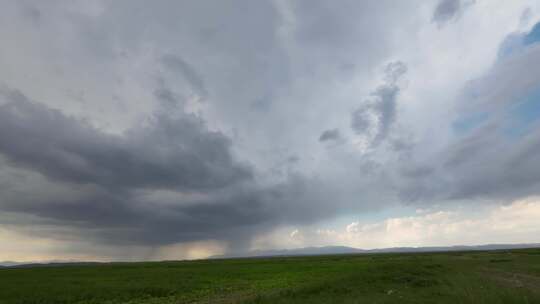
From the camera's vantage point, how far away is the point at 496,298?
14.4 metres

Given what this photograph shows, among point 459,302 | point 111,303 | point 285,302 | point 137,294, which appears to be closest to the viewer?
point 459,302

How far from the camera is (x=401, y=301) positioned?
20.8 meters

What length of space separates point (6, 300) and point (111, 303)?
1280 centimetres

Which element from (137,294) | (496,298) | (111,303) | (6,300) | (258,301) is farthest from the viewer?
(137,294)

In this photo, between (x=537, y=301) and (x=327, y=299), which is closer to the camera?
(x=537, y=301)

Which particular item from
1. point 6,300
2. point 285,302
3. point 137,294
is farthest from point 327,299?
point 6,300

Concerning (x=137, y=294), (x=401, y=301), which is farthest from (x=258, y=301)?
(x=137, y=294)

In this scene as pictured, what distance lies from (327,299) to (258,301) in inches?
208

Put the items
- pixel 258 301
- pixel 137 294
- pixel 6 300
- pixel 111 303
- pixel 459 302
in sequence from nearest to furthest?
pixel 459 302, pixel 258 301, pixel 111 303, pixel 6 300, pixel 137 294

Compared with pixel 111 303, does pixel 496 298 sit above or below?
A: above

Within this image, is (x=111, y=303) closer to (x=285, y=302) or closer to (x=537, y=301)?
(x=285, y=302)

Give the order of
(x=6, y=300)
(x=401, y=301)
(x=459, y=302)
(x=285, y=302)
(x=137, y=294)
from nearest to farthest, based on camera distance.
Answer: (x=459, y=302) < (x=401, y=301) < (x=285, y=302) < (x=6, y=300) < (x=137, y=294)

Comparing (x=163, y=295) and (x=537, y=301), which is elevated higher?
(x=537, y=301)

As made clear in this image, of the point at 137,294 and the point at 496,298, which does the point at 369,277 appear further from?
the point at 137,294
